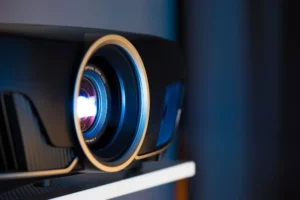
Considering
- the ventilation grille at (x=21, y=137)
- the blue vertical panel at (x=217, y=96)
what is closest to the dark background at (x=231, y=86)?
the blue vertical panel at (x=217, y=96)

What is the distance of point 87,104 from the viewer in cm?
68

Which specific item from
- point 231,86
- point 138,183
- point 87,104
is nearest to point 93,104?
point 87,104

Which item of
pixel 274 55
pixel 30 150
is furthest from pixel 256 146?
pixel 30 150

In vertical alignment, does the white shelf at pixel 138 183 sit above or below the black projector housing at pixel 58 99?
below

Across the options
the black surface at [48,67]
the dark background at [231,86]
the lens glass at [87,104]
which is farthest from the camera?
the dark background at [231,86]

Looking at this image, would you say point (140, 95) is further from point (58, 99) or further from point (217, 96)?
point (217, 96)

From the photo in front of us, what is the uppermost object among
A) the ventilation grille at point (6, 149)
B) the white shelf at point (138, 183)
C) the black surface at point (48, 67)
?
the black surface at point (48, 67)

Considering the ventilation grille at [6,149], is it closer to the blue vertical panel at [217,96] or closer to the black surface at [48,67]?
the black surface at [48,67]

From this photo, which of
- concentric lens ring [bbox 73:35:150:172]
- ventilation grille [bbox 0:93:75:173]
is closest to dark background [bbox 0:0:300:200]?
concentric lens ring [bbox 73:35:150:172]

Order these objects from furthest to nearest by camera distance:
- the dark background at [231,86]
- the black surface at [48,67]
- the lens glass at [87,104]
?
the dark background at [231,86] < the lens glass at [87,104] < the black surface at [48,67]

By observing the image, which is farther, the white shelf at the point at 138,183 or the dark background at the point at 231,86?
the dark background at the point at 231,86

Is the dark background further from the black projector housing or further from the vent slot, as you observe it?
the vent slot

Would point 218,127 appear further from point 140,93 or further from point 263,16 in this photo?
point 140,93

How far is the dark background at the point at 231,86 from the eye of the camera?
1.06m
